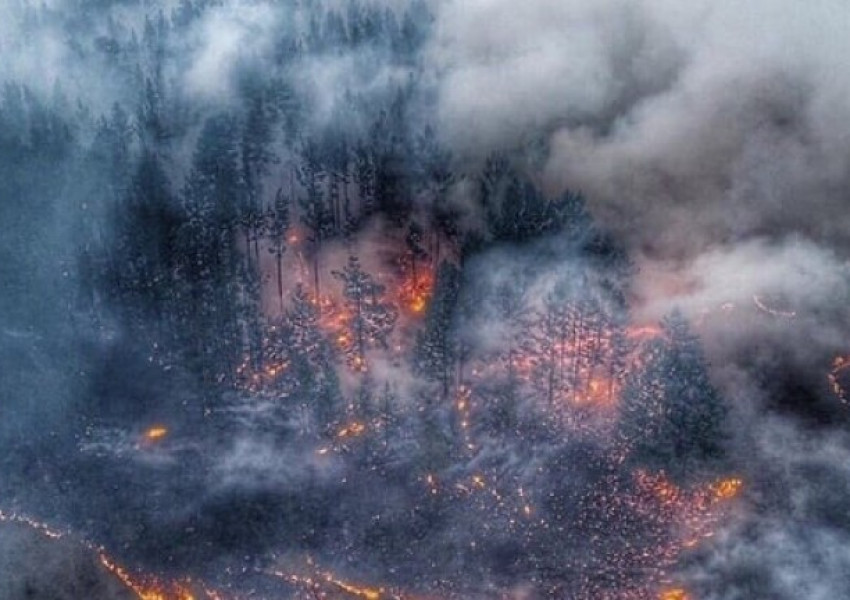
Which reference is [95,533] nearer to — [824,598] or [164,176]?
[164,176]

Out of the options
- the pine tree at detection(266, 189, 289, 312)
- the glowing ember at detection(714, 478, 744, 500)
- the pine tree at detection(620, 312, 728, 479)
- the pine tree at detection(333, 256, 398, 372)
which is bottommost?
the glowing ember at detection(714, 478, 744, 500)

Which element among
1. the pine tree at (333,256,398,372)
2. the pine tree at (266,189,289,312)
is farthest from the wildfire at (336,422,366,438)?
the pine tree at (266,189,289,312)

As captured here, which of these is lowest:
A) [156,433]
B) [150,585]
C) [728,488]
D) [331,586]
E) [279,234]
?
[150,585]

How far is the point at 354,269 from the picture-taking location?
88688 mm

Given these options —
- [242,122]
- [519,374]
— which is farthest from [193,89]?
[519,374]

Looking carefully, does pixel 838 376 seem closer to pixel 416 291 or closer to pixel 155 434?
pixel 416 291

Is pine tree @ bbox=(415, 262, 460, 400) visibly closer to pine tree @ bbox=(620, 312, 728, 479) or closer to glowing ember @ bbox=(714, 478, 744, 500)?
pine tree @ bbox=(620, 312, 728, 479)

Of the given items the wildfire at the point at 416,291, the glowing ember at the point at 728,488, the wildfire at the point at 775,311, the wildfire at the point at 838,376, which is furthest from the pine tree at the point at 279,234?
the wildfire at the point at 838,376

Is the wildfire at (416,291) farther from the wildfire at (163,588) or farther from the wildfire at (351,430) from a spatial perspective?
the wildfire at (163,588)

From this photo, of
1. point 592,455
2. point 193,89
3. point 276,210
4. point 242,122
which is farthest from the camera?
point 193,89

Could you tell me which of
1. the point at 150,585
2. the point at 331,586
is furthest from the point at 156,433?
the point at 331,586

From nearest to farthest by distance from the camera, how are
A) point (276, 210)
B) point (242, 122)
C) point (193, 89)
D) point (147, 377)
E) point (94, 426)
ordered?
point (94, 426), point (147, 377), point (276, 210), point (242, 122), point (193, 89)

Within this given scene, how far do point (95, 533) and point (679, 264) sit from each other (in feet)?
231

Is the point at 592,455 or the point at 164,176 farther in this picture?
the point at 164,176
